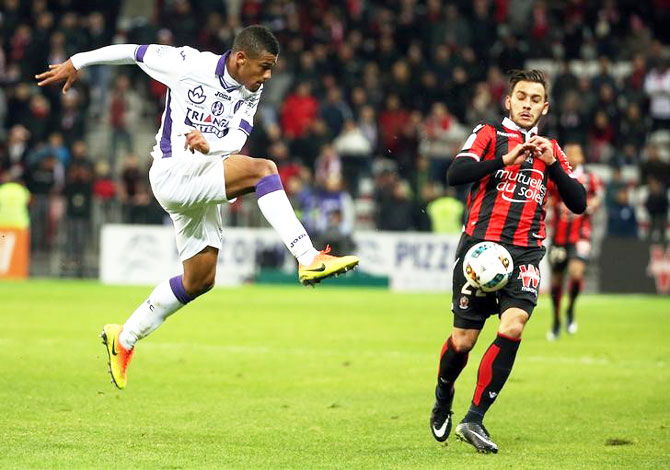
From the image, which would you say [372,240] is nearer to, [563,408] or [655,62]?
[655,62]

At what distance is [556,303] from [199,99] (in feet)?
26.2

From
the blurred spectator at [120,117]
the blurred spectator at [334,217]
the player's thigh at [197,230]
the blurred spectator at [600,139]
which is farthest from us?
the blurred spectator at [120,117]

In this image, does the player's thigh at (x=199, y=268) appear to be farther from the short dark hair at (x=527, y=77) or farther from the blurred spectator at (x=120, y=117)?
the blurred spectator at (x=120, y=117)

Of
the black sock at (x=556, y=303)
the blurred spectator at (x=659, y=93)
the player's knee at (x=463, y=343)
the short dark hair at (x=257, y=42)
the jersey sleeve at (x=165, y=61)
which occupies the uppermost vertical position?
the blurred spectator at (x=659, y=93)

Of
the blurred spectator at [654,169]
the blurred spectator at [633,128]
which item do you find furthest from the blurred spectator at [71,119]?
the blurred spectator at [654,169]

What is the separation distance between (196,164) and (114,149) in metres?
19.8

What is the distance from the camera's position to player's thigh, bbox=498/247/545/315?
7.48 metres

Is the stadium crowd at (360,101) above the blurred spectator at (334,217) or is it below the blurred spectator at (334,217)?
above

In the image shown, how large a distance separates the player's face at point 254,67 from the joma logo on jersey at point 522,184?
5.56 feet

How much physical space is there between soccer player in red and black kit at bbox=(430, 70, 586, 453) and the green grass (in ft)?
1.39

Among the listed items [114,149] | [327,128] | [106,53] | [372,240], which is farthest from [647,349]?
[114,149]

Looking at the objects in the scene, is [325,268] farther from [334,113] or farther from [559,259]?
[334,113]

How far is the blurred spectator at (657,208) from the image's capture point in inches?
922

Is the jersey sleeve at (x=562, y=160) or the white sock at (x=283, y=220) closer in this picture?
the jersey sleeve at (x=562, y=160)
